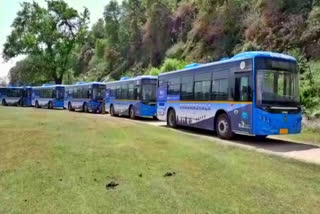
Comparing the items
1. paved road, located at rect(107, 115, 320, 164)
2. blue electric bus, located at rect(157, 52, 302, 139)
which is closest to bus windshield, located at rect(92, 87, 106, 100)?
blue electric bus, located at rect(157, 52, 302, 139)

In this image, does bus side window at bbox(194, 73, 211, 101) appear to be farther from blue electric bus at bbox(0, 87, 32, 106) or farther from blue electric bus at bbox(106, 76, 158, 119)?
blue electric bus at bbox(0, 87, 32, 106)

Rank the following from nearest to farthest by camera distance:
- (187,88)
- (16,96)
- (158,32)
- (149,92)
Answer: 1. (187,88)
2. (149,92)
3. (158,32)
4. (16,96)

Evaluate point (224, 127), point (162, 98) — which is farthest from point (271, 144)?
point (162, 98)

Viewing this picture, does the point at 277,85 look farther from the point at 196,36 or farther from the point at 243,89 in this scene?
the point at 196,36

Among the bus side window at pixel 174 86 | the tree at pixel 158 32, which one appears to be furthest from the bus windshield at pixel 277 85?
the tree at pixel 158 32

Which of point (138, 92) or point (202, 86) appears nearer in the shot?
point (202, 86)

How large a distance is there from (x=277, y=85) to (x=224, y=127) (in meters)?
2.78

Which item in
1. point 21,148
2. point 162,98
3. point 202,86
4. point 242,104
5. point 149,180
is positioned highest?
point 202,86

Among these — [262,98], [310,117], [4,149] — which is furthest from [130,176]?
[310,117]

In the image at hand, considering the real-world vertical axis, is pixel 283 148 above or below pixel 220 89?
below

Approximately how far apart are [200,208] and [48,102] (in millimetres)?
43374

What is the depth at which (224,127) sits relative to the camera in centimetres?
1456

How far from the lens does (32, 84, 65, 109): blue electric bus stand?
44906mm

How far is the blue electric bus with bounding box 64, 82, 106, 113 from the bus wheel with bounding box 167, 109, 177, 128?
15.5m
